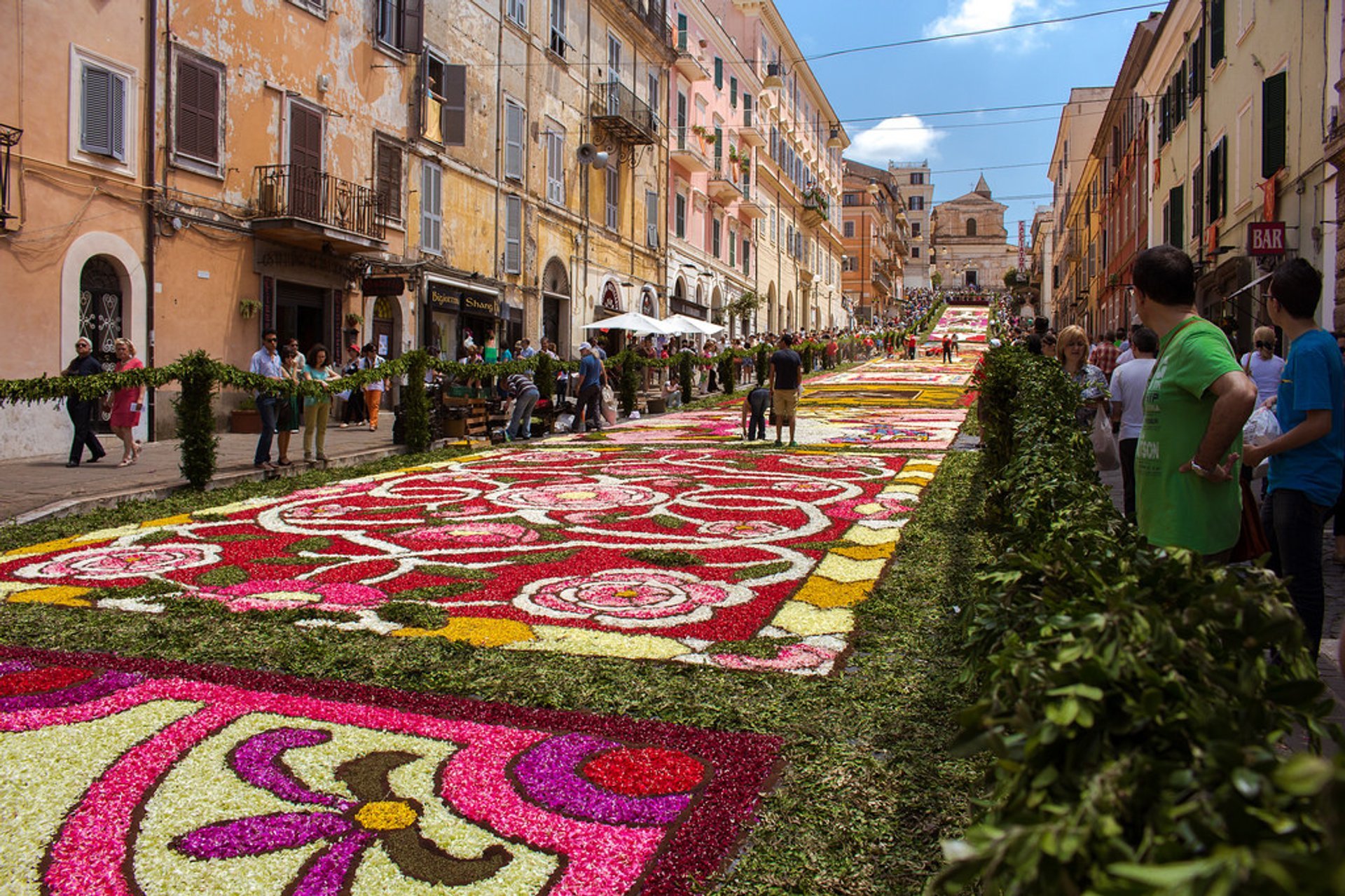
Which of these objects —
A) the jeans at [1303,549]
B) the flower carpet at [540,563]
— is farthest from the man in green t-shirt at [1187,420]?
the flower carpet at [540,563]

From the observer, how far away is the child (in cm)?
1551

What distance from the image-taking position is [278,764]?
10.6 ft

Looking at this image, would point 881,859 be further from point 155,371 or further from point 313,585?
point 155,371

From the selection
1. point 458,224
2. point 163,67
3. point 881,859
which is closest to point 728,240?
point 458,224

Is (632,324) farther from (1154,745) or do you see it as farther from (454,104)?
(1154,745)

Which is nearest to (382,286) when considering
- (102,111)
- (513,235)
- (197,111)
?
(197,111)

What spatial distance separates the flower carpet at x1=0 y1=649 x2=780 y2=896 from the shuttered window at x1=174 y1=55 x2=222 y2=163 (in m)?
13.5

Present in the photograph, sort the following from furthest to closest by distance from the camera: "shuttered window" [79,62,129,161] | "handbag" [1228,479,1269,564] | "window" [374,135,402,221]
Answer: "window" [374,135,402,221]
"shuttered window" [79,62,129,161]
"handbag" [1228,479,1269,564]

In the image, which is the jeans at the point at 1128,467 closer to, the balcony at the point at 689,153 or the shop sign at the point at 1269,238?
the shop sign at the point at 1269,238

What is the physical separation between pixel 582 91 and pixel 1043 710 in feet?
95.9

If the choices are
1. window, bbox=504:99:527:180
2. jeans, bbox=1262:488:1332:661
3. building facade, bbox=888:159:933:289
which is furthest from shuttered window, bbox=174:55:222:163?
building facade, bbox=888:159:933:289

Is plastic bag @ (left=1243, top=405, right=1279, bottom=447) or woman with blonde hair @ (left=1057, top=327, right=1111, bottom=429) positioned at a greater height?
woman with blonde hair @ (left=1057, top=327, right=1111, bottom=429)

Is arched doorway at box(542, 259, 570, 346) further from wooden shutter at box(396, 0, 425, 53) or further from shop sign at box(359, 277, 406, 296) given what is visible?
shop sign at box(359, 277, 406, 296)

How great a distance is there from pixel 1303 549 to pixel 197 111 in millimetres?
16099
